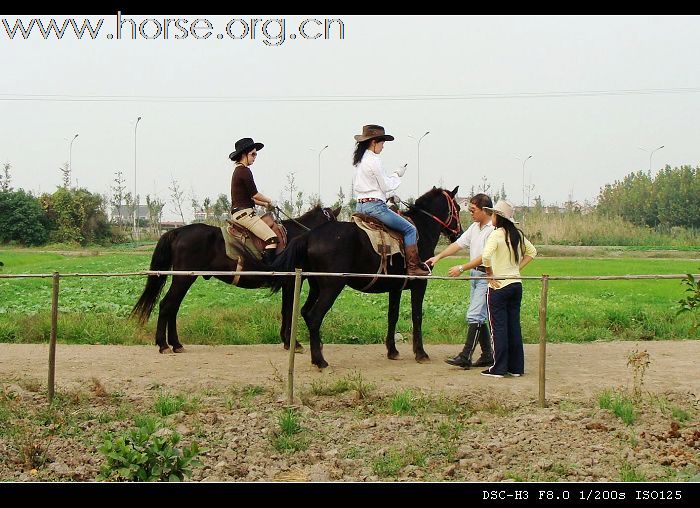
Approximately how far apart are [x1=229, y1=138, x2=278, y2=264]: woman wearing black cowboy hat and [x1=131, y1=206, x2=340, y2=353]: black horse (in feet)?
1.33

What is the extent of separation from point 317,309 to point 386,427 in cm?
234

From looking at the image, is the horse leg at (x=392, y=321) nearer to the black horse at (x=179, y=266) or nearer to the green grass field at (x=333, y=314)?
the black horse at (x=179, y=266)

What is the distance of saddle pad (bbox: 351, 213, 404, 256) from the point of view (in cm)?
912

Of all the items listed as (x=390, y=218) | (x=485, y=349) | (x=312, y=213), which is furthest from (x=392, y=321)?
(x=312, y=213)

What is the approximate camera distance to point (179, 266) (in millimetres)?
9922

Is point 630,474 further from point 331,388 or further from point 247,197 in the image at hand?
point 247,197

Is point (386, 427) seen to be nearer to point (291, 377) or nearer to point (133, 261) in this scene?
point (291, 377)

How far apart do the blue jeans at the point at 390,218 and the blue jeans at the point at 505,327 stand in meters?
1.38

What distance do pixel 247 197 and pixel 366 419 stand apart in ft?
13.6

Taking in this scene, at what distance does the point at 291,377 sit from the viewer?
721 cm

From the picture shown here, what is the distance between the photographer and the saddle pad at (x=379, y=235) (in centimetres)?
912

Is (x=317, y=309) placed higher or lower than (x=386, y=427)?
higher
